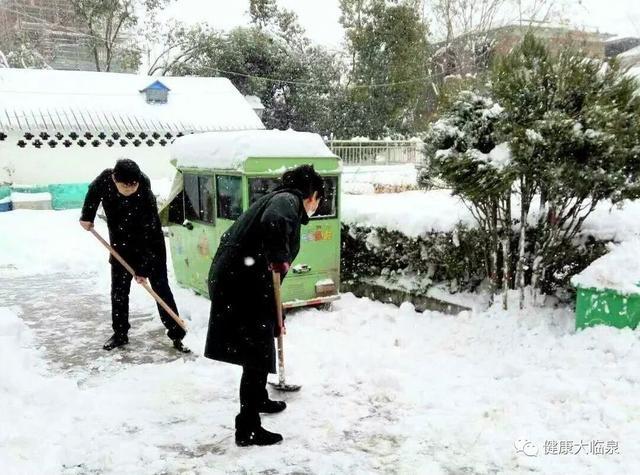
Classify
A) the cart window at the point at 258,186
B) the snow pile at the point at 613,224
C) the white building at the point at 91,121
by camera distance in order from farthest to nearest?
the white building at the point at 91,121 → the cart window at the point at 258,186 → the snow pile at the point at 613,224

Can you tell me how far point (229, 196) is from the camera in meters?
5.84

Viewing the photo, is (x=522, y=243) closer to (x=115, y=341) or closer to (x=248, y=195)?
(x=248, y=195)

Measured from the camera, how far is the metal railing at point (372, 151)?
20875 millimetres

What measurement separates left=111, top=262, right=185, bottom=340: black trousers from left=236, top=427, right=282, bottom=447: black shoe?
1.95 metres

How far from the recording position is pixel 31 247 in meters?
10.3

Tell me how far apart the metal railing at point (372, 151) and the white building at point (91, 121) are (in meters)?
3.41

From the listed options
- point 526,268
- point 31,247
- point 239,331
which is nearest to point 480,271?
point 526,268

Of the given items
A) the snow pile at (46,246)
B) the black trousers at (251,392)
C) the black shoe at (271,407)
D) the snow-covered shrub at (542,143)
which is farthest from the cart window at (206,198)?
the snow pile at (46,246)

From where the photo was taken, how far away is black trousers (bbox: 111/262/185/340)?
511 centimetres

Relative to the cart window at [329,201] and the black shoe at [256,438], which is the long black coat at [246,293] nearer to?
the black shoe at [256,438]

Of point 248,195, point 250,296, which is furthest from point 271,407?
point 248,195

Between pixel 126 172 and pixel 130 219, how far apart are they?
462 millimetres

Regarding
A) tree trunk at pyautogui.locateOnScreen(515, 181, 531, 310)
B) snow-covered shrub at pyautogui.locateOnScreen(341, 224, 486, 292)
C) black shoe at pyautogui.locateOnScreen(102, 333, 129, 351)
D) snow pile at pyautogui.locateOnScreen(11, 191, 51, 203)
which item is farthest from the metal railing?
black shoe at pyautogui.locateOnScreen(102, 333, 129, 351)

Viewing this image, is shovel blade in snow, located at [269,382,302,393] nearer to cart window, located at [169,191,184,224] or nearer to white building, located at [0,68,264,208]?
cart window, located at [169,191,184,224]
